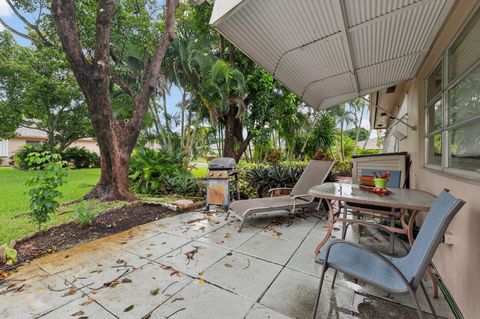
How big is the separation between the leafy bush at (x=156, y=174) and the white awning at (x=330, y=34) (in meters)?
4.53

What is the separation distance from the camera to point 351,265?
1.73 m

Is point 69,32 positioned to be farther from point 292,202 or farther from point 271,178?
point 292,202

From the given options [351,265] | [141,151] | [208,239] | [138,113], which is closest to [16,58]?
[141,151]

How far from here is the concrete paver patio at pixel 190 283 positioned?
183 cm

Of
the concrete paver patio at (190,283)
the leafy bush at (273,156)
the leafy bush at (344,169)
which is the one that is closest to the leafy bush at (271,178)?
the concrete paver patio at (190,283)

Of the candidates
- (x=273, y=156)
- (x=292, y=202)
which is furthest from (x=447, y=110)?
(x=273, y=156)

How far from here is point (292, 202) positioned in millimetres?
3982

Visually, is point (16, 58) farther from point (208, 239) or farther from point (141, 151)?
point (208, 239)

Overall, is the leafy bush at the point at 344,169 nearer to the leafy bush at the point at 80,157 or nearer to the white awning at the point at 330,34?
the white awning at the point at 330,34

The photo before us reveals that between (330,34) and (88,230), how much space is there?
4.59m

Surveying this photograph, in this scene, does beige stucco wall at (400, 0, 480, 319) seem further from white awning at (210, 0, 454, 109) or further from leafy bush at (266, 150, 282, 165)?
leafy bush at (266, 150, 282, 165)

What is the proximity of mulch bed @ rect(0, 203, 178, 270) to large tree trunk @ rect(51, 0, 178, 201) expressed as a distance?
0.83 meters

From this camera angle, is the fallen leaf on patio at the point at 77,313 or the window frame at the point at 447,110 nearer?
the fallen leaf on patio at the point at 77,313

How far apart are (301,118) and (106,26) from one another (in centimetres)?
834
